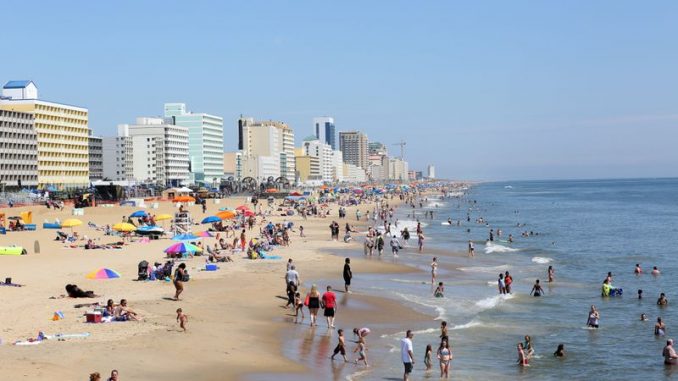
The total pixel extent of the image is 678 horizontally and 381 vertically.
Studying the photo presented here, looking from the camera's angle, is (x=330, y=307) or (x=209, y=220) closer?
(x=330, y=307)

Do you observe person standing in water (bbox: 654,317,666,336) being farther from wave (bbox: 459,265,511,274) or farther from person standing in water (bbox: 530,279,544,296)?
wave (bbox: 459,265,511,274)

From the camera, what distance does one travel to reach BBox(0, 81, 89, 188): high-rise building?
111125 millimetres

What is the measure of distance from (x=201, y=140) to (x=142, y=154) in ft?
97.5

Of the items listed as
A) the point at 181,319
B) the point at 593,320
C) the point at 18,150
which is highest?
the point at 18,150

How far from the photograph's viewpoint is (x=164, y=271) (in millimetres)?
28016

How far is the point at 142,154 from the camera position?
15350cm

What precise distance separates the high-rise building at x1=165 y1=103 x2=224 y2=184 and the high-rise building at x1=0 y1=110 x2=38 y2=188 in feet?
237

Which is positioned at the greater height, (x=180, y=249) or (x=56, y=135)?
(x=56, y=135)

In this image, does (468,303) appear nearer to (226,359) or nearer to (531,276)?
(531,276)

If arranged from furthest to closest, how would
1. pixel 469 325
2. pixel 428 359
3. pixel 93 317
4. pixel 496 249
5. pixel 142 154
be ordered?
pixel 142 154, pixel 496 249, pixel 469 325, pixel 93 317, pixel 428 359

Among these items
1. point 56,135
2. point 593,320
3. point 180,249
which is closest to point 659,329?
point 593,320

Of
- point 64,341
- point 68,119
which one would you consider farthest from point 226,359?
point 68,119

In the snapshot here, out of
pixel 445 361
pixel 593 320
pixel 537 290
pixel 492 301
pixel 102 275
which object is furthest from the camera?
pixel 537 290

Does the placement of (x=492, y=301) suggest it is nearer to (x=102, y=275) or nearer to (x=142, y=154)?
(x=102, y=275)
